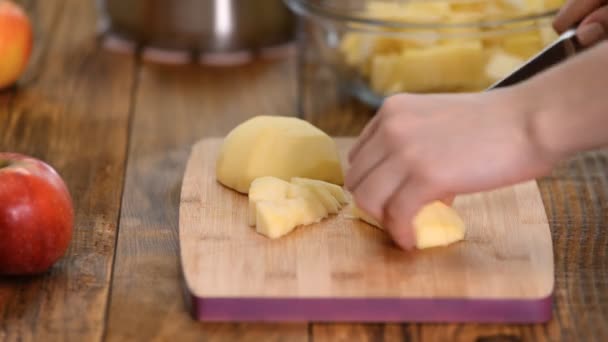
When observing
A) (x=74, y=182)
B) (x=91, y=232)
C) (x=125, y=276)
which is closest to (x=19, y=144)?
(x=74, y=182)

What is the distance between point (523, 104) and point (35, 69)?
117 centimetres

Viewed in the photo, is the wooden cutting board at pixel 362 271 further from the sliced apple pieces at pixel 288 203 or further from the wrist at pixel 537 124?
the wrist at pixel 537 124

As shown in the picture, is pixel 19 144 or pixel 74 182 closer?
pixel 74 182

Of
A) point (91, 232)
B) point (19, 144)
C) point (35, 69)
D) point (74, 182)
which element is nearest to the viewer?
point (91, 232)

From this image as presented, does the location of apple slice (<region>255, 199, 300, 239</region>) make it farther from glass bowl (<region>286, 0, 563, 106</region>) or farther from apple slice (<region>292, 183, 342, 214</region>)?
glass bowl (<region>286, 0, 563, 106</region>)

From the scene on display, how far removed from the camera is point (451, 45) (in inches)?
68.0

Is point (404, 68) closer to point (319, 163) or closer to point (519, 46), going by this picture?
point (519, 46)

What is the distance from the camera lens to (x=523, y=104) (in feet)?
3.77

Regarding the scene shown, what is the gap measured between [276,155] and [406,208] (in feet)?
0.97

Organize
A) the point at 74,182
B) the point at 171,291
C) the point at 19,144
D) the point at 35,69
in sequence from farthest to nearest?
the point at 35,69, the point at 19,144, the point at 74,182, the point at 171,291

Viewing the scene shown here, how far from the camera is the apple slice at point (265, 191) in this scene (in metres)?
1.34

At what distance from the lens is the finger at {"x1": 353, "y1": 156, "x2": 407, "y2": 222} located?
3.89 feet

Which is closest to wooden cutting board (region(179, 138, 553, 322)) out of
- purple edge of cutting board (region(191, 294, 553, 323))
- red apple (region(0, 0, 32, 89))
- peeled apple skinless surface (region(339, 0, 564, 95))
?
purple edge of cutting board (region(191, 294, 553, 323))

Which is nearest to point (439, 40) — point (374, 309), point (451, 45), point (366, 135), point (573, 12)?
point (451, 45)
